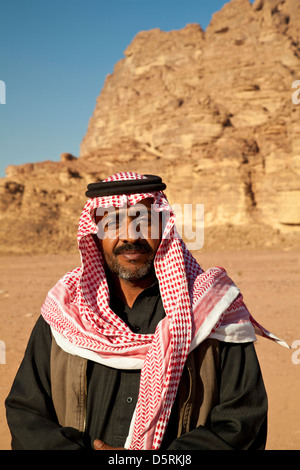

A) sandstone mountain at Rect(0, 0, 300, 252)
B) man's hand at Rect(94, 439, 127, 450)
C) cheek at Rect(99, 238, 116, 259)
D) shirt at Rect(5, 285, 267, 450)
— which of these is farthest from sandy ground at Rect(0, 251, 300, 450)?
sandstone mountain at Rect(0, 0, 300, 252)

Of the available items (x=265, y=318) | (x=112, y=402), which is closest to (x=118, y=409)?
(x=112, y=402)

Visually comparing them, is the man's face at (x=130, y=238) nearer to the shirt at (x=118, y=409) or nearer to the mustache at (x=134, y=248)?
the mustache at (x=134, y=248)

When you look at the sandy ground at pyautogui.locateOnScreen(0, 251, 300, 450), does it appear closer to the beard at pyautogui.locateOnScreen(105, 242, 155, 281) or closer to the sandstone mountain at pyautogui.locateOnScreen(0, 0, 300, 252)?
the beard at pyautogui.locateOnScreen(105, 242, 155, 281)

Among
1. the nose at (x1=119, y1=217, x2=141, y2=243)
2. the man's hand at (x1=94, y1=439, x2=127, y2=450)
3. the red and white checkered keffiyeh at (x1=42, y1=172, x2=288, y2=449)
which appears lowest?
the man's hand at (x1=94, y1=439, x2=127, y2=450)

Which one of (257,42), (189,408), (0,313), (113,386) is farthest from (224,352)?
(257,42)

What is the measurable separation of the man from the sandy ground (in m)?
2.16

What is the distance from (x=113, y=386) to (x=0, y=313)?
667 cm

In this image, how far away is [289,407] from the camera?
4.05 metres

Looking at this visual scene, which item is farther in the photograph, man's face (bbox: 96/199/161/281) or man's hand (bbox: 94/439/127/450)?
man's face (bbox: 96/199/161/281)

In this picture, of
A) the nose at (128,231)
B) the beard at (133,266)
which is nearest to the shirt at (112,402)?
the beard at (133,266)

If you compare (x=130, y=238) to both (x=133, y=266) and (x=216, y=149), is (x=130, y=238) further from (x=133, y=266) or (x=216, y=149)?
(x=216, y=149)

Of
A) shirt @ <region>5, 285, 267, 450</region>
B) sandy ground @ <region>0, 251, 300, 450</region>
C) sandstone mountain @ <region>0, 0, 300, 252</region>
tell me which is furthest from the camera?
sandstone mountain @ <region>0, 0, 300, 252</region>

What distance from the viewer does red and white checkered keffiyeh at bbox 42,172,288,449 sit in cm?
155

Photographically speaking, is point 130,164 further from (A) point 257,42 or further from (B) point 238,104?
(A) point 257,42
